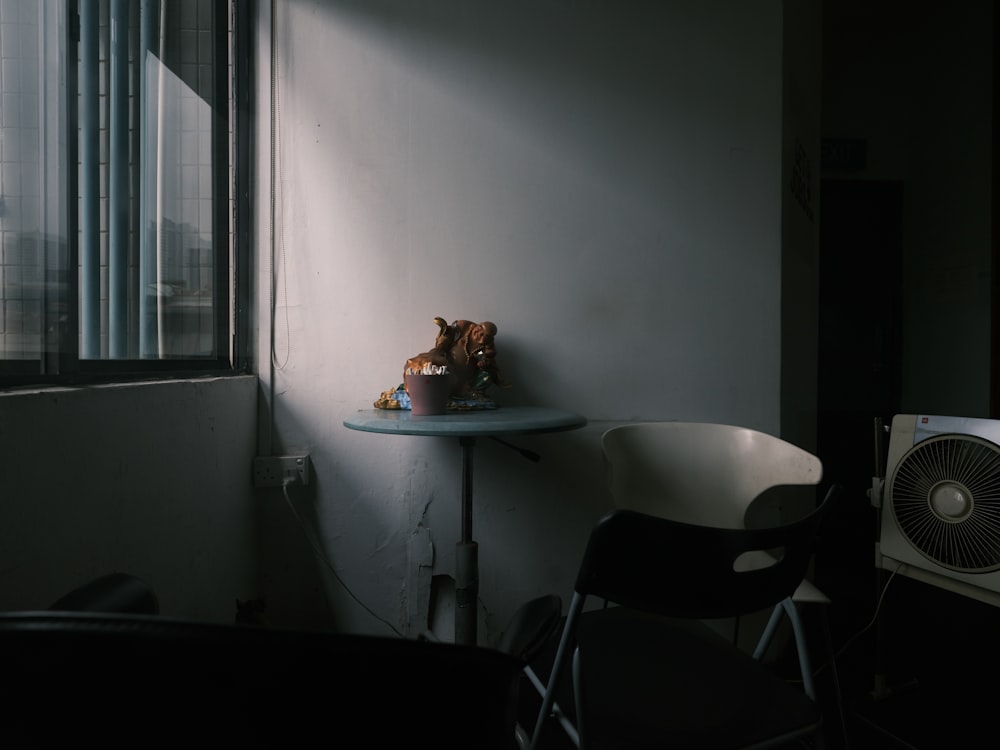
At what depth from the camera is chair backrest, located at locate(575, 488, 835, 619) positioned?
29.4 inches

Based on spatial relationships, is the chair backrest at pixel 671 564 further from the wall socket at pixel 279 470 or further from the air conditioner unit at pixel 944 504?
the wall socket at pixel 279 470

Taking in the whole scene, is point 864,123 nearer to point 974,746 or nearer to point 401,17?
point 401,17

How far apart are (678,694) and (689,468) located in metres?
0.87

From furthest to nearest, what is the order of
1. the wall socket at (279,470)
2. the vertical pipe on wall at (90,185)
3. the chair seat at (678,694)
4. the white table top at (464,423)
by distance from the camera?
the wall socket at (279,470)
the white table top at (464,423)
the vertical pipe on wall at (90,185)
the chair seat at (678,694)

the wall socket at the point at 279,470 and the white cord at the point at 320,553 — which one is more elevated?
the wall socket at the point at 279,470

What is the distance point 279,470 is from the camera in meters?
1.90

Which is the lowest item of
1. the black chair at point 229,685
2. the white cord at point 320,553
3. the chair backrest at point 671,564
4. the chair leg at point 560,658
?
the white cord at point 320,553

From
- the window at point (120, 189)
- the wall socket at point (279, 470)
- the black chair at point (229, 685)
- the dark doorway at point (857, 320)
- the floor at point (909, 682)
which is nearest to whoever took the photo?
the black chair at point (229, 685)

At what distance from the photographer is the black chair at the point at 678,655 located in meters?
0.76

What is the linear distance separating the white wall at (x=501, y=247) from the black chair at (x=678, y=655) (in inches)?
35.8

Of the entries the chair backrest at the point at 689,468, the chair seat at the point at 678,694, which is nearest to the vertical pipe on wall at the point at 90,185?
the chair seat at the point at 678,694

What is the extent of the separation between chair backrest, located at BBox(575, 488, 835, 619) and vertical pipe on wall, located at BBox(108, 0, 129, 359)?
49.5 inches

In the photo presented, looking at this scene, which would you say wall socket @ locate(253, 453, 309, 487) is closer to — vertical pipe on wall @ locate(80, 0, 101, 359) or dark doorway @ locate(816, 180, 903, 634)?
vertical pipe on wall @ locate(80, 0, 101, 359)

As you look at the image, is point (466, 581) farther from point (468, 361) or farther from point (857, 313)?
point (857, 313)
